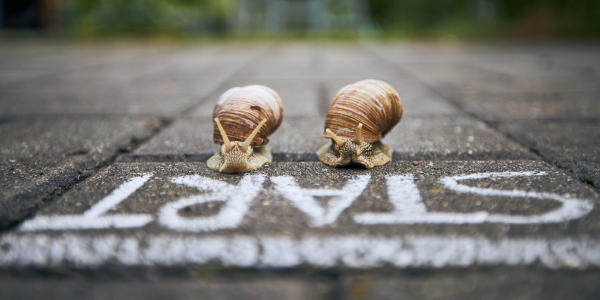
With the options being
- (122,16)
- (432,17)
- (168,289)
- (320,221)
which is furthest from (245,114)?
(432,17)

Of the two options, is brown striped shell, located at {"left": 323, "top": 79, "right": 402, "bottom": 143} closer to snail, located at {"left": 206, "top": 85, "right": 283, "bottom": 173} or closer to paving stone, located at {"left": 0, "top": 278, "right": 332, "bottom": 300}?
snail, located at {"left": 206, "top": 85, "right": 283, "bottom": 173}

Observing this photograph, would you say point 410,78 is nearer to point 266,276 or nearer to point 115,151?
point 115,151

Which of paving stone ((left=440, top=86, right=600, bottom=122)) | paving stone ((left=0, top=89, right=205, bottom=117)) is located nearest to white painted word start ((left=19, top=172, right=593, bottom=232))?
paving stone ((left=440, top=86, right=600, bottom=122))

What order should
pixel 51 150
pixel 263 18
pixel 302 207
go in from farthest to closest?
1. pixel 263 18
2. pixel 51 150
3. pixel 302 207

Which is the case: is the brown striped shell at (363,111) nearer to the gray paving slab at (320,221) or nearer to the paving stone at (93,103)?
the gray paving slab at (320,221)

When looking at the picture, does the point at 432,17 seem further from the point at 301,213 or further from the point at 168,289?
the point at 168,289
